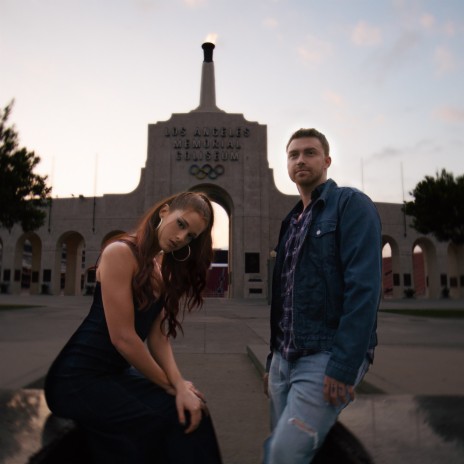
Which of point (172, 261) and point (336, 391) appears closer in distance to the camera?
point (336, 391)

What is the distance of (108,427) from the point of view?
1804 mm

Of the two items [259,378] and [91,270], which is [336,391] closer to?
[259,378]

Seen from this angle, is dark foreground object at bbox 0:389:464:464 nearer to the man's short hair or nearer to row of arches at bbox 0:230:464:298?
the man's short hair

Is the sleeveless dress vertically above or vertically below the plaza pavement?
above

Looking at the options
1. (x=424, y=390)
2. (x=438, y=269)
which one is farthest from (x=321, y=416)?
(x=438, y=269)

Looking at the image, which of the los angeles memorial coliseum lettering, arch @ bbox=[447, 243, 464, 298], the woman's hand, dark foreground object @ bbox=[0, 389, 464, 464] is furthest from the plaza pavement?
arch @ bbox=[447, 243, 464, 298]

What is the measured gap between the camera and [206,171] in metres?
31.0

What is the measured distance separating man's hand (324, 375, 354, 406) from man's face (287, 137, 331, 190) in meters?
1.05

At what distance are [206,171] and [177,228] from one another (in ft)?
95.8

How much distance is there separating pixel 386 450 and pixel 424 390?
215 centimetres

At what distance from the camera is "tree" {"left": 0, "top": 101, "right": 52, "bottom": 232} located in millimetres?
15921

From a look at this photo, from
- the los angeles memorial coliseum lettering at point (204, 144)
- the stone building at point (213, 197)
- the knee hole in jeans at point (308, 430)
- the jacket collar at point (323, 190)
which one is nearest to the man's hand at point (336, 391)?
the knee hole in jeans at point (308, 430)

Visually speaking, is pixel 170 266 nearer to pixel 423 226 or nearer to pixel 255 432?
pixel 255 432

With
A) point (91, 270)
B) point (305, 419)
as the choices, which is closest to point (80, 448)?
point (305, 419)
